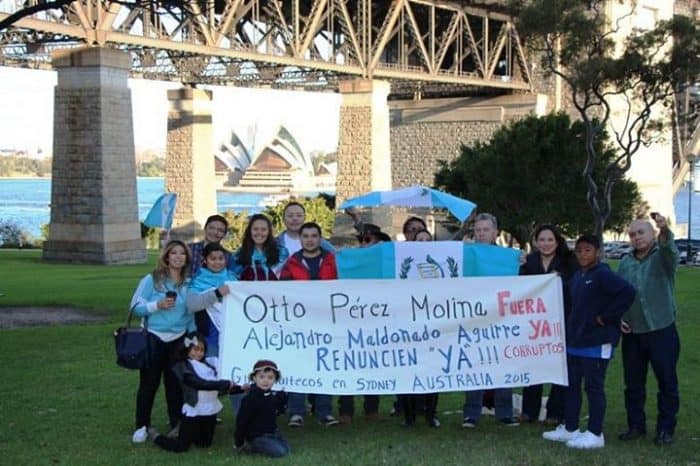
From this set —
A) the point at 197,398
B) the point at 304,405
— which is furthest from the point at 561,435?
the point at 197,398

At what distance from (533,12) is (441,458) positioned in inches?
872

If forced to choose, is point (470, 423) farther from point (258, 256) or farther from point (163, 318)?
point (163, 318)

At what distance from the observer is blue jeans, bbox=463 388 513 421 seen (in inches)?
319

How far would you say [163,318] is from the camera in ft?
24.4

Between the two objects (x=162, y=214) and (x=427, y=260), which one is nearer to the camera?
(x=427, y=260)

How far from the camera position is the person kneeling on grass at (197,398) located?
23.6 feet

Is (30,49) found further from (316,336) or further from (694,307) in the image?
(316,336)

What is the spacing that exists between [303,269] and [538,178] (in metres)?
33.5

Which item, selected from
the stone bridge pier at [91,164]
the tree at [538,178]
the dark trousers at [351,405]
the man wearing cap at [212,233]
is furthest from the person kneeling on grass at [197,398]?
the tree at [538,178]

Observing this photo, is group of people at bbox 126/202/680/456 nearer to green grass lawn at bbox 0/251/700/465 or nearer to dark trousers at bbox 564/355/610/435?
dark trousers at bbox 564/355/610/435

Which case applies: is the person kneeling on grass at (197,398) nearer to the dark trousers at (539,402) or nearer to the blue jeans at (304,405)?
the blue jeans at (304,405)

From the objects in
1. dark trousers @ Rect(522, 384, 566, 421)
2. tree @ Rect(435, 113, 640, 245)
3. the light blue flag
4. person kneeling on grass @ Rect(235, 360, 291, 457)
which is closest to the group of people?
person kneeling on grass @ Rect(235, 360, 291, 457)

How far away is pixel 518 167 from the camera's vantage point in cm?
4006

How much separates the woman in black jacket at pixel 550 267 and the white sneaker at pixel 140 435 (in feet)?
10.4
